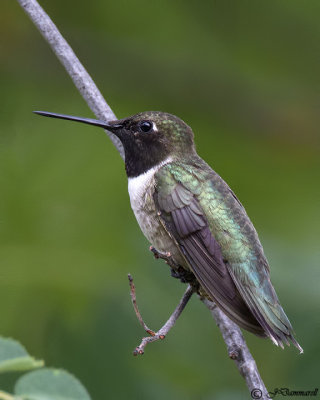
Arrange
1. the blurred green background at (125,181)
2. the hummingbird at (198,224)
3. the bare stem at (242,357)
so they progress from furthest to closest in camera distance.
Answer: the blurred green background at (125,181)
the hummingbird at (198,224)
the bare stem at (242,357)

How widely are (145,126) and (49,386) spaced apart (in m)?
2.25

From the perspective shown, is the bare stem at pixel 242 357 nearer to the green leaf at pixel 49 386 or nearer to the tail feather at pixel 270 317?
the tail feather at pixel 270 317

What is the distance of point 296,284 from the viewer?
3633mm

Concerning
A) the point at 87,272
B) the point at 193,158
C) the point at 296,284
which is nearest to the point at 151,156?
the point at 193,158

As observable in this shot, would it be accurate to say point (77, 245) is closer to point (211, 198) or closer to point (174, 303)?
point (174, 303)

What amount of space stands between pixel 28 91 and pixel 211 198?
2335 millimetres

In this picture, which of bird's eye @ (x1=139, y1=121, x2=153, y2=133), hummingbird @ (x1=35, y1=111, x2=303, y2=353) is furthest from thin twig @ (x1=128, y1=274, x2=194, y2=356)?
bird's eye @ (x1=139, y1=121, x2=153, y2=133)

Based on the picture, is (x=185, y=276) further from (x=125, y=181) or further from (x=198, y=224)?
(x=125, y=181)

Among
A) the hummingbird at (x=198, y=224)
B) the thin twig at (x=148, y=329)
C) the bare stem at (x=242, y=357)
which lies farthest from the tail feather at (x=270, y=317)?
the thin twig at (x=148, y=329)

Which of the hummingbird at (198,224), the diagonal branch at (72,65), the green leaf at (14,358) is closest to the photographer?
the green leaf at (14,358)

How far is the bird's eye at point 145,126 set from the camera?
3237 mm

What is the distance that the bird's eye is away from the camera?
127 inches

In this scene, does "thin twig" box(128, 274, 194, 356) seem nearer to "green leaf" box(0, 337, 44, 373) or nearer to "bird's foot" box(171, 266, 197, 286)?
"bird's foot" box(171, 266, 197, 286)

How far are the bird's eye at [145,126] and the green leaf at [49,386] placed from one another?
219cm
